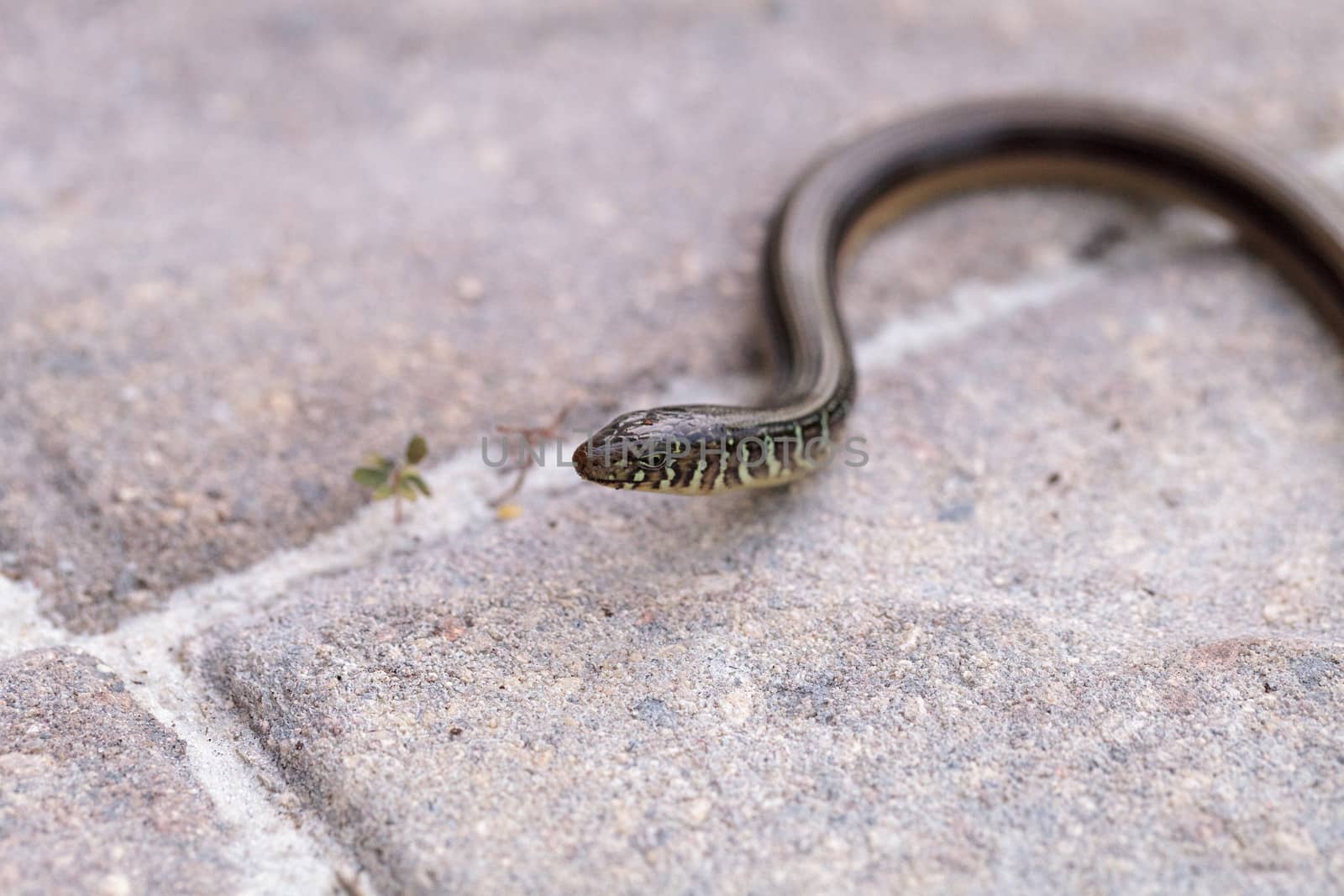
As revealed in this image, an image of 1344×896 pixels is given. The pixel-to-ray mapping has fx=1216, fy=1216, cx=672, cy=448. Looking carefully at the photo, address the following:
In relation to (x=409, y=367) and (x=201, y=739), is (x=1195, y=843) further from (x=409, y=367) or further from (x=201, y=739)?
(x=409, y=367)

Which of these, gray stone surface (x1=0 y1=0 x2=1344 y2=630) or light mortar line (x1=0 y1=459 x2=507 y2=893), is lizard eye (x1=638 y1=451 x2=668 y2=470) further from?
gray stone surface (x1=0 y1=0 x2=1344 y2=630)

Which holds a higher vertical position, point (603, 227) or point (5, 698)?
point (603, 227)

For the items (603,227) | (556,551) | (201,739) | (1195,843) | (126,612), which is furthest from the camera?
(603,227)

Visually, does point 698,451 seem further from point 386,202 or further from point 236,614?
point 386,202

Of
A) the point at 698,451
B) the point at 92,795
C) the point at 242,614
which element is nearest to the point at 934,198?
the point at 698,451

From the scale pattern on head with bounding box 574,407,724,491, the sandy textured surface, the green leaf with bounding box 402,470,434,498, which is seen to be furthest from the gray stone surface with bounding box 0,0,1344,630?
the scale pattern on head with bounding box 574,407,724,491

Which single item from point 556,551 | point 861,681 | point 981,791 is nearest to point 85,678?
point 556,551

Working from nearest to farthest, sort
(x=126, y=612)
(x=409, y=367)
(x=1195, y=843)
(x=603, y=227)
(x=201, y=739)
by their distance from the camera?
1. (x=1195, y=843)
2. (x=201, y=739)
3. (x=126, y=612)
4. (x=409, y=367)
5. (x=603, y=227)

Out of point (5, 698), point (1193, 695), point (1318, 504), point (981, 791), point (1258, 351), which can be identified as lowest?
point (5, 698)
